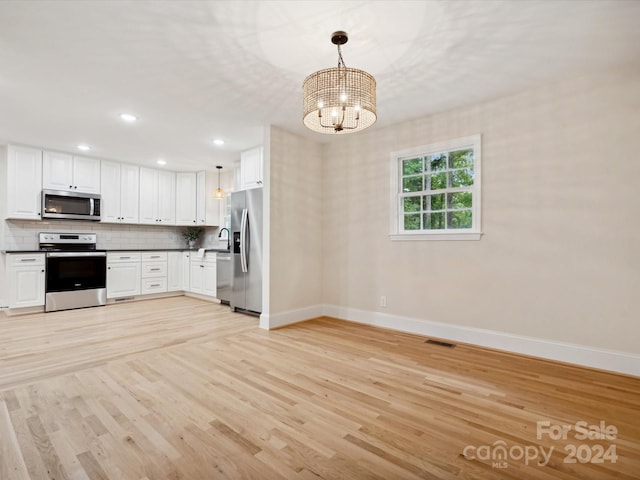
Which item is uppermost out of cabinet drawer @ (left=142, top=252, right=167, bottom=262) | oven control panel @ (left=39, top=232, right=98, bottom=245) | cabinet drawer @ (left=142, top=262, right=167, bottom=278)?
oven control panel @ (left=39, top=232, right=98, bottom=245)

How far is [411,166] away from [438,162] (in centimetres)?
33

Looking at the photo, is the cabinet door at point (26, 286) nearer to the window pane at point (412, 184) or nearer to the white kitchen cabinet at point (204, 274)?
the white kitchen cabinet at point (204, 274)

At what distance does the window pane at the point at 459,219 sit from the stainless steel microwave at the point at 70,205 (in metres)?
5.62

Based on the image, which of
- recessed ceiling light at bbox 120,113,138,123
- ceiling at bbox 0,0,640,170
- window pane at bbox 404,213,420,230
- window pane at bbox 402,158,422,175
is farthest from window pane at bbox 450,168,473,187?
recessed ceiling light at bbox 120,113,138,123

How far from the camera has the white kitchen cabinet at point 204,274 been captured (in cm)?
570

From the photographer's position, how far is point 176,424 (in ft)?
6.07

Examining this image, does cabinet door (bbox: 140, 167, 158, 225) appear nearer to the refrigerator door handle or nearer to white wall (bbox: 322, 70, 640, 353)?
the refrigerator door handle

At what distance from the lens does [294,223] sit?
4.28 meters

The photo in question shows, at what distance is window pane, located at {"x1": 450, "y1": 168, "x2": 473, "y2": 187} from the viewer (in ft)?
11.4

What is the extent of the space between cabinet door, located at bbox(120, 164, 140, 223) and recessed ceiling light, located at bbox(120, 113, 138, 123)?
2.38 metres

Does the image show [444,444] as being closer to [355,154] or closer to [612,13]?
[612,13]

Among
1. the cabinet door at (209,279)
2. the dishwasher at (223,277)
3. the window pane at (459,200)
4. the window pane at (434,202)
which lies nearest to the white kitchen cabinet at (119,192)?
the cabinet door at (209,279)

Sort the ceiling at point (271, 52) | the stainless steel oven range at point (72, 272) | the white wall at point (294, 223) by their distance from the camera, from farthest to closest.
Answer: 1. the stainless steel oven range at point (72, 272)
2. the white wall at point (294, 223)
3. the ceiling at point (271, 52)

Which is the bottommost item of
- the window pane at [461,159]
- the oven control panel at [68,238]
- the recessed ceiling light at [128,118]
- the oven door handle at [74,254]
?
the oven door handle at [74,254]
